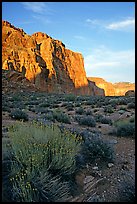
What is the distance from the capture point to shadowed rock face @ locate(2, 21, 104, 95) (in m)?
61.0

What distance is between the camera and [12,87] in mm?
43750

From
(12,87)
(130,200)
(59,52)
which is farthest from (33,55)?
(130,200)

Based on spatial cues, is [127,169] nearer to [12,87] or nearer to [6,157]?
[6,157]

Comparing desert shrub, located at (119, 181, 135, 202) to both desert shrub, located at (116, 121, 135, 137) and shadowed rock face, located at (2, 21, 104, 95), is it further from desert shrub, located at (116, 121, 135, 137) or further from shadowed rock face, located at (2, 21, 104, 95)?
shadowed rock face, located at (2, 21, 104, 95)

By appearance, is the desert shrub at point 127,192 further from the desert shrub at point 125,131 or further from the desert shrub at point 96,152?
the desert shrub at point 125,131

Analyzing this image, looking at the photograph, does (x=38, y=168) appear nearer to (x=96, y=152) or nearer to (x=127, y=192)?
(x=127, y=192)

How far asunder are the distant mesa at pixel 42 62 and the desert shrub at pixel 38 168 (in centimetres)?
4671

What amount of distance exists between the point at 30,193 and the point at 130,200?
5.48 ft

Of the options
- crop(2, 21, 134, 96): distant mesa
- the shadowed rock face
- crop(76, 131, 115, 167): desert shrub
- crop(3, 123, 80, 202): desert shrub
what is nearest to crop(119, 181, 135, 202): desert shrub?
crop(3, 123, 80, 202): desert shrub

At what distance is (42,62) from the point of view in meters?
68.9

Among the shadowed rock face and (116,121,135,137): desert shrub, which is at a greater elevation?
the shadowed rock face

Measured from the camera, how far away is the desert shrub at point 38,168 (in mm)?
3826

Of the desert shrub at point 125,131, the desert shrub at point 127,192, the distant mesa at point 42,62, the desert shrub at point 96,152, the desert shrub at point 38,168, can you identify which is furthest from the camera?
the distant mesa at point 42,62

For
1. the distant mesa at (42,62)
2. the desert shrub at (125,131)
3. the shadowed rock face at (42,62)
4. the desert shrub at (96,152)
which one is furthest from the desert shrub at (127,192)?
the shadowed rock face at (42,62)
